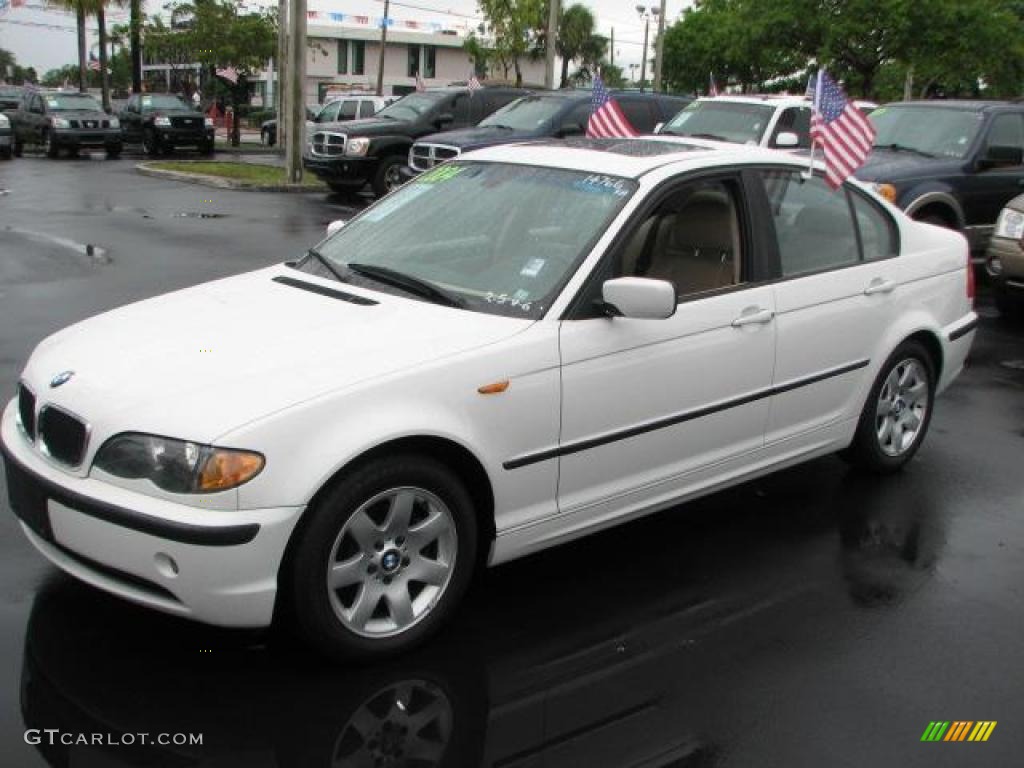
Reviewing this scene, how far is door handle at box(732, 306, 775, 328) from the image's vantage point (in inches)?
183

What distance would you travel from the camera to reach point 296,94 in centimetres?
1964

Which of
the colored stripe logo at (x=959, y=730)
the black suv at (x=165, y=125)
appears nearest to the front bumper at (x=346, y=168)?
the black suv at (x=165, y=125)

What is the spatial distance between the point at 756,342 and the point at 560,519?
1.23m

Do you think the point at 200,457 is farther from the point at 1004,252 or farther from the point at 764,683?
the point at 1004,252

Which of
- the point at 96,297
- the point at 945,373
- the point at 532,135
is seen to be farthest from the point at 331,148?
the point at 945,373

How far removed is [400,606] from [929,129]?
9.91 metres

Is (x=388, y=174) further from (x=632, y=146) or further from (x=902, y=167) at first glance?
(x=632, y=146)

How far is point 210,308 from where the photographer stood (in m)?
4.31

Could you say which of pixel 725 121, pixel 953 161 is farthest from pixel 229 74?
pixel 953 161

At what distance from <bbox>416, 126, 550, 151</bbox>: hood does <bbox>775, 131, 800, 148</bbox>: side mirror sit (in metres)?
4.14

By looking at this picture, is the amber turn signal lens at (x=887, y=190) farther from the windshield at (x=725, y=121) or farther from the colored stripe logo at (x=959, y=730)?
the colored stripe logo at (x=959, y=730)

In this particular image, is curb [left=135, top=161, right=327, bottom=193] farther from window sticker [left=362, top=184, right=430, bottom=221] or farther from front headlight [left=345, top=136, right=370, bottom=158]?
window sticker [left=362, top=184, right=430, bottom=221]

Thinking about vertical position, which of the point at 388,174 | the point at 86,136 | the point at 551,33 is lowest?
the point at 86,136

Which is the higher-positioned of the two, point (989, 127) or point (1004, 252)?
point (989, 127)
